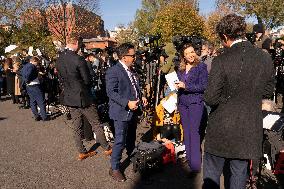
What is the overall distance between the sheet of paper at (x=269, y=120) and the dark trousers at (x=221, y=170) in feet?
5.86

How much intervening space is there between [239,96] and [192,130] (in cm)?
232

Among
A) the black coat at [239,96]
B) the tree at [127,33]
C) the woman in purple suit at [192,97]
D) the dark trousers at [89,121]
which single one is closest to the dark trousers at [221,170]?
the black coat at [239,96]

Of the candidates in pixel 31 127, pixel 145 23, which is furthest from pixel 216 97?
pixel 145 23

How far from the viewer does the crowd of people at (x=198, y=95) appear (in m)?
3.08

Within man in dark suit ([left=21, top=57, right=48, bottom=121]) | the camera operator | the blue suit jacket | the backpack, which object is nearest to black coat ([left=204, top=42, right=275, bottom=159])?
the blue suit jacket

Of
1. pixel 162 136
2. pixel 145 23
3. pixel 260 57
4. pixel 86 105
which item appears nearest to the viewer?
pixel 260 57

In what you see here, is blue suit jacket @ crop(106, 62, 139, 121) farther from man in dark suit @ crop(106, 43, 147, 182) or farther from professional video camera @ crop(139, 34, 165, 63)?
professional video camera @ crop(139, 34, 165, 63)

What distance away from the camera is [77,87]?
20.1 feet

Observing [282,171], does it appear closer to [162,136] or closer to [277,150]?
[277,150]

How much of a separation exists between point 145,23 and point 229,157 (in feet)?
210

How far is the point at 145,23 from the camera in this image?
65.6 m

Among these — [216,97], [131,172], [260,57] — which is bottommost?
[131,172]

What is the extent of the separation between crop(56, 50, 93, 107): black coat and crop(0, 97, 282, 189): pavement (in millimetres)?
1107

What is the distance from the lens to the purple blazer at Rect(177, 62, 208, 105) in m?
5.11
